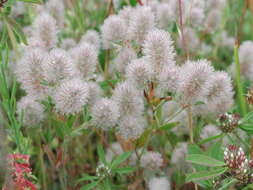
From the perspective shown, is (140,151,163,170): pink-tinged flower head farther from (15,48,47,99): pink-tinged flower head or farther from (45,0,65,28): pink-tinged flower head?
(45,0,65,28): pink-tinged flower head

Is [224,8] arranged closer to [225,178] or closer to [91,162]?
[91,162]

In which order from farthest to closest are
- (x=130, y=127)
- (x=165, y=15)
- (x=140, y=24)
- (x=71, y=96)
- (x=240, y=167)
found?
(x=165, y=15) → (x=140, y=24) → (x=130, y=127) → (x=71, y=96) → (x=240, y=167)

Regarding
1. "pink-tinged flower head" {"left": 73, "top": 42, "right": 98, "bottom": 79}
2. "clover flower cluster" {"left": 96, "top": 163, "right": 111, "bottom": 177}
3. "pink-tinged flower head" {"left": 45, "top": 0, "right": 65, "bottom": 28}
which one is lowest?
"clover flower cluster" {"left": 96, "top": 163, "right": 111, "bottom": 177}

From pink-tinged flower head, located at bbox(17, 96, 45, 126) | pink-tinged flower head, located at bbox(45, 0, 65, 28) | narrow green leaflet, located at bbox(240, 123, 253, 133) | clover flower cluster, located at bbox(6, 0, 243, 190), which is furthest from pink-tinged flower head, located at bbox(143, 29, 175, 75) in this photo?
pink-tinged flower head, located at bbox(45, 0, 65, 28)

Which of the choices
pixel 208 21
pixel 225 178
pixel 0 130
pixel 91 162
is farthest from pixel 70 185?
pixel 208 21

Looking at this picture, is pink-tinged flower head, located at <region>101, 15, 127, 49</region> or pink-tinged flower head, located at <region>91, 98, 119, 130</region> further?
pink-tinged flower head, located at <region>101, 15, 127, 49</region>

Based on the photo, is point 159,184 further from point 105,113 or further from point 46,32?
point 46,32

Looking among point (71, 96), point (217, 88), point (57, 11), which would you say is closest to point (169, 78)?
point (217, 88)

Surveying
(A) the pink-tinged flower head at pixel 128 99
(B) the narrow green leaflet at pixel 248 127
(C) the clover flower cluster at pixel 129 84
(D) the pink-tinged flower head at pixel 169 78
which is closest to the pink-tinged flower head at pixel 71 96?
(C) the clover flower cluster at pixel 129 84

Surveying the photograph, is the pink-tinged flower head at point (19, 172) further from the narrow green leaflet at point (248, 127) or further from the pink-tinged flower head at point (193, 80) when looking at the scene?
the narrow green leaflet at point (248, 127)
